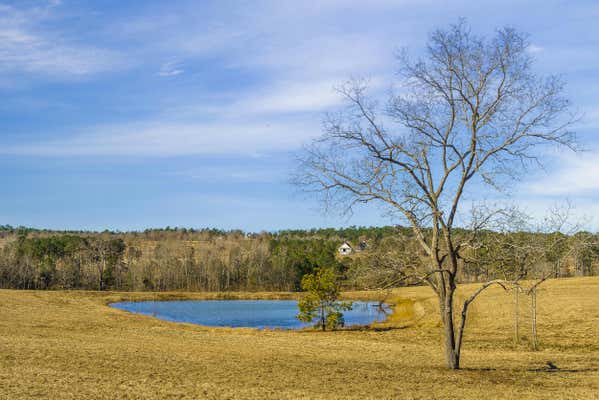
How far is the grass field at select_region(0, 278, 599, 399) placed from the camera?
1395 cm

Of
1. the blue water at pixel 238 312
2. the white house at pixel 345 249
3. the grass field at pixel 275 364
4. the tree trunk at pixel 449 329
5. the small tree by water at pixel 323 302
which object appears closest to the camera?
the grass field at pixel 275 364

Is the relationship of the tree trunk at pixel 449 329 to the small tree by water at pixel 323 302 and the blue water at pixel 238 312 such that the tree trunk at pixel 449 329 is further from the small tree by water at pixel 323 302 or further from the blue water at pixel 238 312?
the blue water at pixel 238 312

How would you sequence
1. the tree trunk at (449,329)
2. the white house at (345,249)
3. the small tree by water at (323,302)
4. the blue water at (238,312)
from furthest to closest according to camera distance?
the white house at (345,249) → the blue water at (238,312) → the small tree by water at (323,302) → the tree trunk at (449,329)

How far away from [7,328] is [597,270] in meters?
93.8

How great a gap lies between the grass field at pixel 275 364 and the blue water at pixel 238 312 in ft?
45.0

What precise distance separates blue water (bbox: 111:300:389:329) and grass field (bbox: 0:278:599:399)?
1371 cm

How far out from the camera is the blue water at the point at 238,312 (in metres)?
49.3

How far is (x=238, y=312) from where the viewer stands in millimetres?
61156

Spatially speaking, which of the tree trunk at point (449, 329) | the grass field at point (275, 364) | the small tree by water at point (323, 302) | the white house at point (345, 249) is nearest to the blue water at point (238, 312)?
the small tree by water at point (323, 302)

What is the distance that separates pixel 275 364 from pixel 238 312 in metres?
43.1

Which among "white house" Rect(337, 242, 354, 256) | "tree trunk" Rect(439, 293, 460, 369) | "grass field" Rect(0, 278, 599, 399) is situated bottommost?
"grass field" Rect(0, 278, 599, 399)

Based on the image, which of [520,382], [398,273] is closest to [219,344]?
[398,273]

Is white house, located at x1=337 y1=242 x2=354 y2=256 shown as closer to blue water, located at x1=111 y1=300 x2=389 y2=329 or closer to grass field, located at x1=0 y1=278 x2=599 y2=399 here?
blue water, located at x1=111 y1=300 x2=389 y2=329

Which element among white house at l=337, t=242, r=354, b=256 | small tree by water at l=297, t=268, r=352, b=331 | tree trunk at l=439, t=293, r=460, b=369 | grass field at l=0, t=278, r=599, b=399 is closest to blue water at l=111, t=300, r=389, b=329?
small tree by water at l=297, t=268, r=352, b=331
